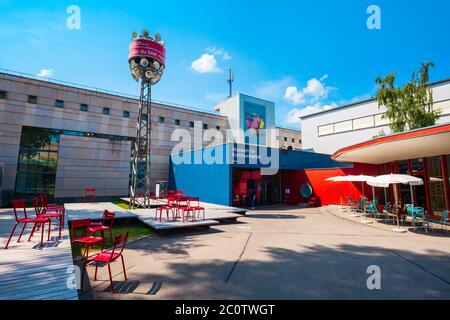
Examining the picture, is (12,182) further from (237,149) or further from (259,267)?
(259,267)

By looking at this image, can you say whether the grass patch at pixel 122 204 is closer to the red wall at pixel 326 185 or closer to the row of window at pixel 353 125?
the red wall at pixel 326 185

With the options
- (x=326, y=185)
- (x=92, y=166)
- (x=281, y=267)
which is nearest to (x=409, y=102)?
(x=326, y=185)

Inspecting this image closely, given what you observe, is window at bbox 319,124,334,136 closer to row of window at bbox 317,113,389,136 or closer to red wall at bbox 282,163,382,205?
row of window at bbox 317,113,389,136

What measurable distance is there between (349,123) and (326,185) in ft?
31.4

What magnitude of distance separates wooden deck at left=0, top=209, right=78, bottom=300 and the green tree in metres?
25.7

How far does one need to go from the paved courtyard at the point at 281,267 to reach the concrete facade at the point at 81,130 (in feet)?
49.9

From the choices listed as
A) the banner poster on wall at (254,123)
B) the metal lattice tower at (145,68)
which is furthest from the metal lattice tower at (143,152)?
the banner poster on wall at (254,123)

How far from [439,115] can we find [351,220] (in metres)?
14.9

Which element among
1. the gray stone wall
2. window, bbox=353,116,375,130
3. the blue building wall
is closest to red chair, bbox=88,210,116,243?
the blue building wall

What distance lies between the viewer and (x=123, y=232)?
9500mm

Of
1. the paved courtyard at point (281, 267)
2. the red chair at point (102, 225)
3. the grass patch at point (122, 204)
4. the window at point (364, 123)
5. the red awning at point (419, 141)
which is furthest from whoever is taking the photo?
the window at point (364, 123)

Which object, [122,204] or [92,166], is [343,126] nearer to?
[122,204]

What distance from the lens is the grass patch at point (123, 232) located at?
22.5 feet
